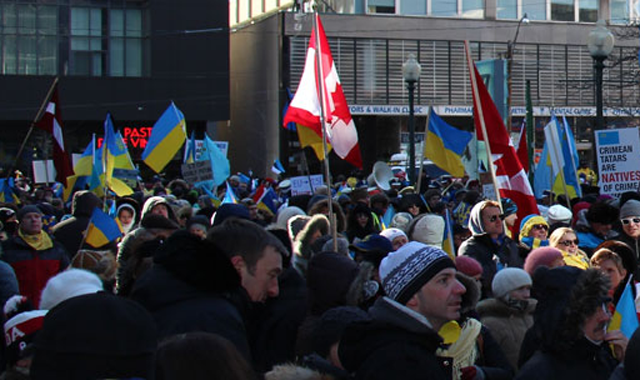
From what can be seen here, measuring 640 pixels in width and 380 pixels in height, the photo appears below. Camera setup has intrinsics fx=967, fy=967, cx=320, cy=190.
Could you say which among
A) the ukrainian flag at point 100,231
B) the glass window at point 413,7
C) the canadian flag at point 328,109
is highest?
the glass window at point 413,7

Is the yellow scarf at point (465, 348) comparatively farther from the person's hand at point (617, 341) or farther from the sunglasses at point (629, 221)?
the sunglasses at point (629, 221)

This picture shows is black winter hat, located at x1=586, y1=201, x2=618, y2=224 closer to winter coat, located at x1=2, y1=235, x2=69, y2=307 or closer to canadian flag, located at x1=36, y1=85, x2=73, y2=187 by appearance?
winter coat, located at x1=2, y1=235, x2=69, y2=307

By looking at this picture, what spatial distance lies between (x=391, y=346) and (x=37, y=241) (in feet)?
18.3

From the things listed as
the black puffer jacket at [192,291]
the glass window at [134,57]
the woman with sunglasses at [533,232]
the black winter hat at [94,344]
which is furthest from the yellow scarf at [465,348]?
the glass window at [134,57]

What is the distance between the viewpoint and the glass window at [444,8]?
48750 mm

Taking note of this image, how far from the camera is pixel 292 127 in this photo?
1590cm

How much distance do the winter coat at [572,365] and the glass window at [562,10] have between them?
48717 millimetres

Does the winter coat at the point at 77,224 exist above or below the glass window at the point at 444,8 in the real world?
below

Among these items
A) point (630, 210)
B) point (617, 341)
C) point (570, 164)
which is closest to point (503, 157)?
point (630, 210)

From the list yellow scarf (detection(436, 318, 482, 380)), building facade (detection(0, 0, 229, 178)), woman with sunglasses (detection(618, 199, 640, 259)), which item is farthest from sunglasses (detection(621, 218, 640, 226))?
building facade (detection(0, 0, 229, 178))

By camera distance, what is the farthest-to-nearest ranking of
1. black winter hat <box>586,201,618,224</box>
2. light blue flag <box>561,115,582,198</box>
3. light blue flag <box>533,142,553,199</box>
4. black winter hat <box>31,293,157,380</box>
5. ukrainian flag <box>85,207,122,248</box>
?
1. light blue flag <box>533,142,553,199</box>
2. light blue flag <box>561,115,582,198</box>
3. ukrainian flag <box>85,207,122,248</box>
4. black winter hat <box>586,201,618,224</box>
5. black winter hat <box>31,293,157,380</box>

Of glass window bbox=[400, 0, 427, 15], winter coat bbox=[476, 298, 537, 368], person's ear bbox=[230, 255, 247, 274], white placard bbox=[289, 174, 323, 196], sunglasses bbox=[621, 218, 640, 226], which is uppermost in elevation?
glass window bbox=[400, 0, 427, 15]

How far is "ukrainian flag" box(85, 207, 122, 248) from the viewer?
8773 millimetres

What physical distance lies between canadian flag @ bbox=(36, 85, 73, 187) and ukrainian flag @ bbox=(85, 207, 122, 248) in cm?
481
